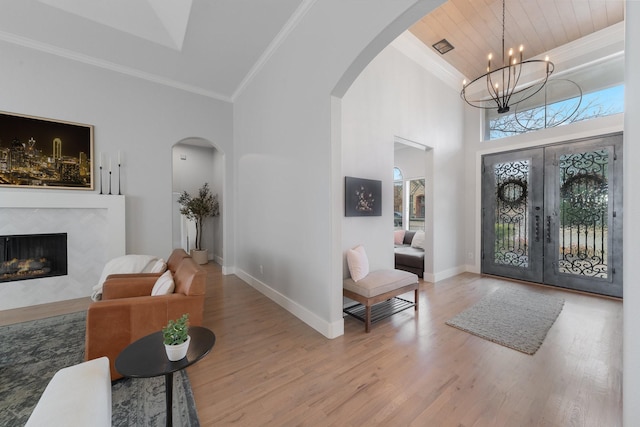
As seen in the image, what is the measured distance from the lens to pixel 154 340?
1572 mm

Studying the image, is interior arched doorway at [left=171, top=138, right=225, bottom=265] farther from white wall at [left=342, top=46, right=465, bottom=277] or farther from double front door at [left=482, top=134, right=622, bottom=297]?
double front door at [left=482, top=134, right=622, bottom=297]

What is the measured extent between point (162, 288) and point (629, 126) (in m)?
3.11

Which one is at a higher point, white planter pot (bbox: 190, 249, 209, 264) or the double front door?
the double front door

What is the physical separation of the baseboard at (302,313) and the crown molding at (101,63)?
12.0 feet

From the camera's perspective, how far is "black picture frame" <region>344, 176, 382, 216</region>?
3246mm

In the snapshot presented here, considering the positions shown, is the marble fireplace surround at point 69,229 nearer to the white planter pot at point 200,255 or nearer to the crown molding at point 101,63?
the crown molding at point 101,63

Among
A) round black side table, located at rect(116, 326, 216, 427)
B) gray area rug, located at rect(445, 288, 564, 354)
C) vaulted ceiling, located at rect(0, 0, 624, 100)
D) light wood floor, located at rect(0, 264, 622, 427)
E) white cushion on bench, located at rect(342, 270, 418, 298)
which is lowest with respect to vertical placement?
light wood floor, located at rect(0, 264, 622, 427)

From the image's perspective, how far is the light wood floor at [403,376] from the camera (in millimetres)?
1609

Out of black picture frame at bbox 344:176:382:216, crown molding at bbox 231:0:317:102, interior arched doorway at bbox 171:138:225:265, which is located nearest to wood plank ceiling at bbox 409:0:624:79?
crown molding at bbox 231:0:317:102

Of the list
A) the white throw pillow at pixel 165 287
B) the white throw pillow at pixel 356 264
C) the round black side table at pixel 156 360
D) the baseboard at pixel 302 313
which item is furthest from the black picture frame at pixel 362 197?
the round black side table at pixel 156 360

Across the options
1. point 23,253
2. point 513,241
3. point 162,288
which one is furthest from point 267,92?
point 513,241

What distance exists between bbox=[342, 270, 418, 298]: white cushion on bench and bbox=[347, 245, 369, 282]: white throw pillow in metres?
0.06

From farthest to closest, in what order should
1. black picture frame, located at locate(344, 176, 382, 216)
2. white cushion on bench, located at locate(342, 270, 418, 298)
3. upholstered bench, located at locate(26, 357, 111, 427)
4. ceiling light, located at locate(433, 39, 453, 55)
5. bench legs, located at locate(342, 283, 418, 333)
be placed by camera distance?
ceiling light, located at locate(433, 39, 453, 55) < black picture frame, located at locate(344, 176, 382, 216) < white cushion on bench, located at locate(342, 270, 418, 298) < bench legs, located at locate(342, 283, 418, 333) < upholstered bench, located at locate(26, 357, 111, 427)

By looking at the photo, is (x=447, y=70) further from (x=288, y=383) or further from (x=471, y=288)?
(x=288, y=383)
